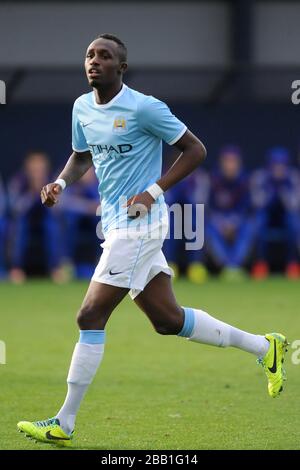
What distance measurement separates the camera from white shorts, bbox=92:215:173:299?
6.86 metres

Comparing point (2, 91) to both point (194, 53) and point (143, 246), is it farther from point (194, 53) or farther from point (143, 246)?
point (143, 246)

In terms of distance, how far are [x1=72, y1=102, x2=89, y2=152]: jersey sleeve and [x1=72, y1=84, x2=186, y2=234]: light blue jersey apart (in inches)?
7.3

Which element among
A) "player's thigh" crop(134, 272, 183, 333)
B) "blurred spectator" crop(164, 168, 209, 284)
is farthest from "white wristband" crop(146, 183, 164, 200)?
"blurred spectator" crop(164, 168, 209, 284)

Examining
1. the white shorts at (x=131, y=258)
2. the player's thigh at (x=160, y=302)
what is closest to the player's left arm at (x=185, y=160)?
the white shorts at (x=131, y=258)

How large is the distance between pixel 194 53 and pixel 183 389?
15.5m

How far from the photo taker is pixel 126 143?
6.95 meters

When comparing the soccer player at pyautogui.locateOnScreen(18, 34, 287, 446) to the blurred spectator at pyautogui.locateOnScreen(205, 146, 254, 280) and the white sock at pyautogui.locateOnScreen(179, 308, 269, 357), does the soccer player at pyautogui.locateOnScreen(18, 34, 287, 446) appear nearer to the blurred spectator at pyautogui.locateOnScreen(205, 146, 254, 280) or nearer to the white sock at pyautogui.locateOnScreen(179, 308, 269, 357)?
the white sock at pyautogui.locateOnScreen(179, 308, 269, 357)

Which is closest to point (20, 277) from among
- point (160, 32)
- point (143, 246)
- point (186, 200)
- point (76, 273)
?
point (76, 273)

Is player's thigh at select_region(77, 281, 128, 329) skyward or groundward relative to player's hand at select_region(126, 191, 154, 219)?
groundward

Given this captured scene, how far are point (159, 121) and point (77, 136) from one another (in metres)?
0.72

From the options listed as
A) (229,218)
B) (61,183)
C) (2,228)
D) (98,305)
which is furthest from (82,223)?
(98,305)

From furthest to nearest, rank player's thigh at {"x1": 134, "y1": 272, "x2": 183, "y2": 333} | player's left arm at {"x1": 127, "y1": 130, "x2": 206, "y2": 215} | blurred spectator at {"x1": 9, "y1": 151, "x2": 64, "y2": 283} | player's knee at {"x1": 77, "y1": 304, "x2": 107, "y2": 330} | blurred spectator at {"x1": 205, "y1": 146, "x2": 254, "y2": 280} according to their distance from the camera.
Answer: blurred spectator at {"x1": 205, "y1": 146, "x2": 254, "y2": 280}
blurred spectator at {"x1": 9, "y1": 151, "x2": 64, "y2": 283}
player's thigh at {"x1": 134, "y1": 272, "x2": 183, "y2": 333}
player's left arm at {"x1": 127, "y1": 130, "x2": 206, "y2": 215}
player's knee at {"x1": 77, "y1": 304, "x2": 107, "y2": 330}

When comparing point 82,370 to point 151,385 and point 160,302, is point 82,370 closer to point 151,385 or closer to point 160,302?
point 160,302
